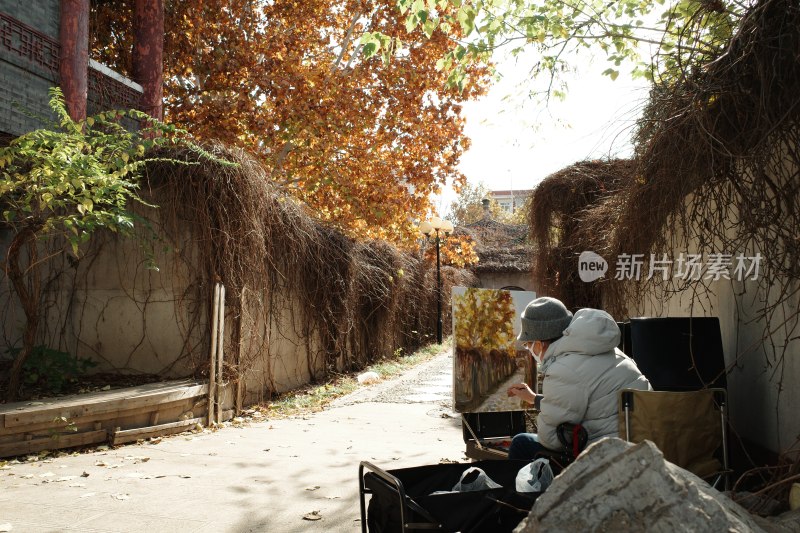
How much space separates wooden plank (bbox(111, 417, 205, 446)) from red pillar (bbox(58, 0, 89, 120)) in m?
4.78

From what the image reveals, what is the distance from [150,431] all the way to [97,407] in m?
0.73

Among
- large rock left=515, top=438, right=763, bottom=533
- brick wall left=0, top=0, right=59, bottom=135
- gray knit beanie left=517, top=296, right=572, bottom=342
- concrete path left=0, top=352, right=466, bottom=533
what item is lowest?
concrete path left=0, top=352, right=466, bottom=533

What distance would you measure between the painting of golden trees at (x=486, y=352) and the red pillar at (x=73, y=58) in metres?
6.06

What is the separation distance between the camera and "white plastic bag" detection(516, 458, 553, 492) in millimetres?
3375

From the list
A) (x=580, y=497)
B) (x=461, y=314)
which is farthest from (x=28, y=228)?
(x=580, y=497)

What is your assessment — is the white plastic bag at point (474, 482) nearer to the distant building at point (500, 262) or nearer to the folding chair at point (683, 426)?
the folding chair at point (683, 426)

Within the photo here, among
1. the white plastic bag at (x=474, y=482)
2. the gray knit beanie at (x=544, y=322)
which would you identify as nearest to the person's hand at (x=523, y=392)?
the gray knit beanie at (x=544, y=322)

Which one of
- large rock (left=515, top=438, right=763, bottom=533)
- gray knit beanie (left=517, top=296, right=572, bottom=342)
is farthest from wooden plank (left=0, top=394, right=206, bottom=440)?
large rock (left=515, top=438, right=763, bottom=533)

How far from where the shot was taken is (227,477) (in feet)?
19.7

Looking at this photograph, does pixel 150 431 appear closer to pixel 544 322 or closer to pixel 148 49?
pixel 544 322

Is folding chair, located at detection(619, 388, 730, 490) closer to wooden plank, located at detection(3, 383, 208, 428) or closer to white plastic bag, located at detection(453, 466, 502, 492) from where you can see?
white plastic bag, located at detection(453, 466, 502, 492)

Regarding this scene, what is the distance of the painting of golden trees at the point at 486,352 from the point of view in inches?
340

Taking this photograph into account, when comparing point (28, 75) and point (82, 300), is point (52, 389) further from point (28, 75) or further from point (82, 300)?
point (28, 75)

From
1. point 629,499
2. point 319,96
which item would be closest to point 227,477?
point 629,499
